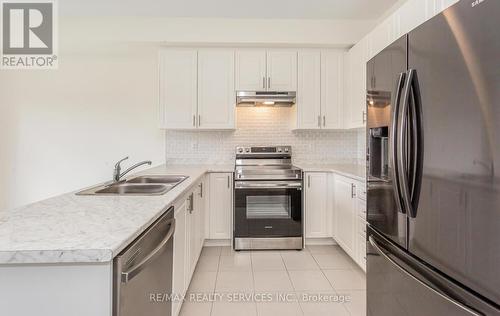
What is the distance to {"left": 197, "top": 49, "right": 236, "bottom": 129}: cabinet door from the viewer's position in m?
3.26

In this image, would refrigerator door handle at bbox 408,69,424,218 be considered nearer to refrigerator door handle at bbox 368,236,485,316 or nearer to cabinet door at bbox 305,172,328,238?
refrigerator door handle at bbox 368,236,485,316

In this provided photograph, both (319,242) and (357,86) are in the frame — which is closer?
(357,86)

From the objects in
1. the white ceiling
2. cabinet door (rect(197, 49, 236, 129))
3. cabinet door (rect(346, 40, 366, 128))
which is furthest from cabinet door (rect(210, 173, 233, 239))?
the white ceiling

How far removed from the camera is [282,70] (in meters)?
3.29

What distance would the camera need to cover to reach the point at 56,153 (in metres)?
3.59

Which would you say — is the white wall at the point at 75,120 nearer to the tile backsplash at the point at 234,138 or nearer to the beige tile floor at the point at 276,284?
the tile backsplash at the point at 234,138

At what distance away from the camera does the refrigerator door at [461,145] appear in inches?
32.4

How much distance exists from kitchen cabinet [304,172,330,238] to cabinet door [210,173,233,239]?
882 mm

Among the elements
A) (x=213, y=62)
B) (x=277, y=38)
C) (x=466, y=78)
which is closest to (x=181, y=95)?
(x=213, y=62)

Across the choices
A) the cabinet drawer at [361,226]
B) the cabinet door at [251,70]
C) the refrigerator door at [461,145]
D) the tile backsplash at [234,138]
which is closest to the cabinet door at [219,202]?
the tile backsplash at [234,138]

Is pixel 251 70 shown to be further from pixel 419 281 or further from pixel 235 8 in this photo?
pixel 419 281

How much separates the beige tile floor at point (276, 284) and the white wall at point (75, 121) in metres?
1.78
